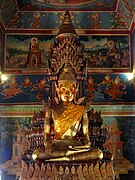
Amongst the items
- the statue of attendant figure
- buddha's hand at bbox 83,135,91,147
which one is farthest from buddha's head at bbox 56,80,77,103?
buddha's hand at bbox 83,135,91,147

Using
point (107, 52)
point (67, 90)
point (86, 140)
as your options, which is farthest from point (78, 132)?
point (107, 52)

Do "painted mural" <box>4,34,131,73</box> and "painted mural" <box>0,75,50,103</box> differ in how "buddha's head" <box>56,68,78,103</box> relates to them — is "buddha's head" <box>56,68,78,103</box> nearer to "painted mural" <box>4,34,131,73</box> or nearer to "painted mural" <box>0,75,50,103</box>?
"painted mural" <box>0,75,50,103</box>

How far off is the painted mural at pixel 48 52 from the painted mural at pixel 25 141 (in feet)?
4.83

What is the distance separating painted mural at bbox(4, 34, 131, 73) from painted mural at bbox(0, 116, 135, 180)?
4.83 feet

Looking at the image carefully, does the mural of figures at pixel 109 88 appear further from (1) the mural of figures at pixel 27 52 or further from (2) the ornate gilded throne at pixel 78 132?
(2) the ornate gilded throne at pixel 78 132

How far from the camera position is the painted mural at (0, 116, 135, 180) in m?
10.3

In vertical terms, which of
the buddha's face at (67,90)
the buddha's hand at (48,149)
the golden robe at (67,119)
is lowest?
the buddha's hand at (48,149)

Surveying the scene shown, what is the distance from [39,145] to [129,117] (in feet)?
10.2

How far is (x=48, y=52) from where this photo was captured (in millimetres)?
11391

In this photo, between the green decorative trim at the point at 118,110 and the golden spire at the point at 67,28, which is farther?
the green decorative trim at the point at 118,110

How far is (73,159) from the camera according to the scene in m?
7.59

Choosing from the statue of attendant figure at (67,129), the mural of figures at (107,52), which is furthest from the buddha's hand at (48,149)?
the mural of figures at (107,52)

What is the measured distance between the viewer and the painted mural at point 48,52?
1119 cm

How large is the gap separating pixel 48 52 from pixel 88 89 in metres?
1.56
